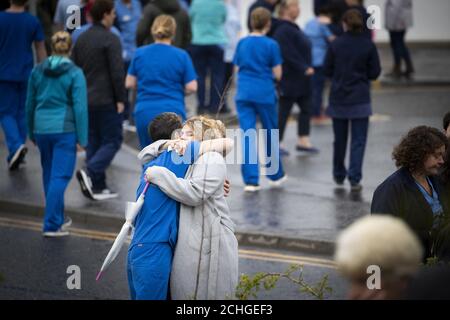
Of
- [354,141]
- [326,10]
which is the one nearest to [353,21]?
[354,141]

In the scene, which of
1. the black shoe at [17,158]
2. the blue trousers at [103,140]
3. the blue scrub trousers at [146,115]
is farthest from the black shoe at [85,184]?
the black shoe at [17,158]

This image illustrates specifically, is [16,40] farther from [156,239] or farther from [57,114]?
[156,239]

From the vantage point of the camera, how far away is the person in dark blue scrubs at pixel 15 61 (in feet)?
39.2

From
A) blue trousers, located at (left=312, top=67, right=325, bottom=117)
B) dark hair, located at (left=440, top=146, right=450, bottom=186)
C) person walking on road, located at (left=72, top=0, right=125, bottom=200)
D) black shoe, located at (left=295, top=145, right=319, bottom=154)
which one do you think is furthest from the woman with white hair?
blue trousers, located at (left=312, top=67, right=325, bottom=117)

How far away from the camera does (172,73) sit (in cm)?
1020

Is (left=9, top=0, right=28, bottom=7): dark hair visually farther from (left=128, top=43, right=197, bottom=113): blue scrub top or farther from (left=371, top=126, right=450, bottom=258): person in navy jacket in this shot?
(left=371, top=126, right=450, bottom=258): person in navy jacket

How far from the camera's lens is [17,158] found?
39.2ft

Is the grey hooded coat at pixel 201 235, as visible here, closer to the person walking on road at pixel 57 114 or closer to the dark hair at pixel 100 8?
the person walking on road at pixel 57 114

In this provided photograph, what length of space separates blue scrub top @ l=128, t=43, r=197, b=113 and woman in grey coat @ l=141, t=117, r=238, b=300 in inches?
160

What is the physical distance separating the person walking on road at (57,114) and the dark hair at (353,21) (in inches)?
123

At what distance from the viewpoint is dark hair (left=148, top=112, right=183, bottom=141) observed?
22.1 ft

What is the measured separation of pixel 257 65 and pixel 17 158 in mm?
2782
